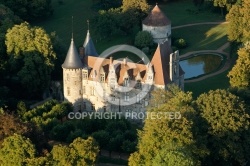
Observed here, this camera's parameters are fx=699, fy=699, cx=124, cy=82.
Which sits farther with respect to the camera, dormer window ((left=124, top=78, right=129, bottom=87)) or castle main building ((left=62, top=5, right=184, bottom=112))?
dormer window ((left=124, top=78, right=129, bottom=87))

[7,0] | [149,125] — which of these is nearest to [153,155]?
[149,125]

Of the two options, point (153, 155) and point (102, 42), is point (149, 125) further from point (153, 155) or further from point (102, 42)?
point (102, 42)

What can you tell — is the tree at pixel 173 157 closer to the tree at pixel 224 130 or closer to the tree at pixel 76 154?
the tree at pixel 76 154

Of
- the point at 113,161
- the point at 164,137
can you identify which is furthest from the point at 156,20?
the point at 164,137

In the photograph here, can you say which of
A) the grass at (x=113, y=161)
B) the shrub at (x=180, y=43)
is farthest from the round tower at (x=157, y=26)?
the grass at (x=113, y=161)

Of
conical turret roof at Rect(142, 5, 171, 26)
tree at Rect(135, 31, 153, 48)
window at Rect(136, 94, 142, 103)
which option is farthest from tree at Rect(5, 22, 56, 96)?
conical turret roof at Rect(142, 5, 171, 26)

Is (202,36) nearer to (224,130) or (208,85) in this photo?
(208,85)

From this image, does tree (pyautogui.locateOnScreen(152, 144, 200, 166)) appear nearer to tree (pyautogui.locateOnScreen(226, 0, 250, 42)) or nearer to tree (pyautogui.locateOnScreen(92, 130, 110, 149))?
tree (pyautogui.locateOnScreen(92, 130, 110, 149))
